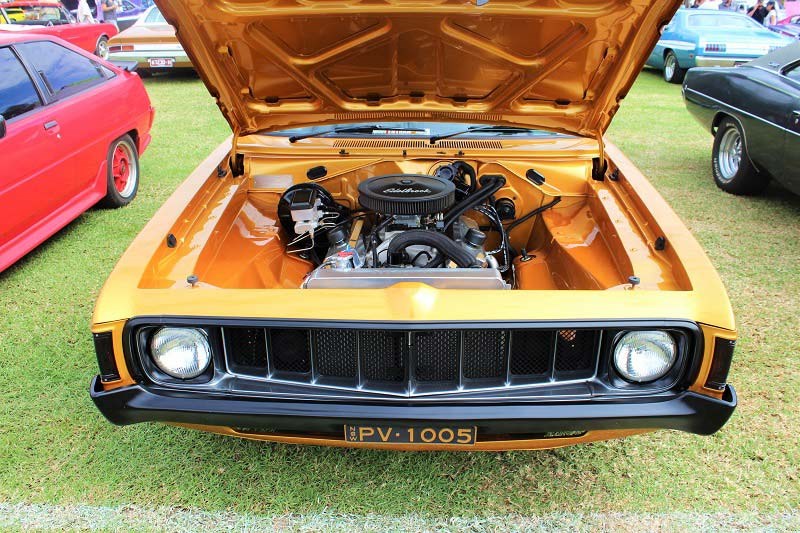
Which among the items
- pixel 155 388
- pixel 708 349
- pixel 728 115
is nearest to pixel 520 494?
pixel 708 349

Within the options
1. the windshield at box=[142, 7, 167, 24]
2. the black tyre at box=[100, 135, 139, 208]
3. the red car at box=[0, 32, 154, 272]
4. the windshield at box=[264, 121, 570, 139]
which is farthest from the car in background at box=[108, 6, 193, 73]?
the windshield at box=[264, 121, 570, 139]

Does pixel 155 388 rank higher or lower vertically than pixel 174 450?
higher

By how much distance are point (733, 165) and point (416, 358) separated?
5141mm

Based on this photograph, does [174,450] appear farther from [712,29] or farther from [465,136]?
[712,29]

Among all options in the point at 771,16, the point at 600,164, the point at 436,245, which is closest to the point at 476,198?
the point at 436,245

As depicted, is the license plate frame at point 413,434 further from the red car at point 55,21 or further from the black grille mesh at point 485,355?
the red car at point 55,21

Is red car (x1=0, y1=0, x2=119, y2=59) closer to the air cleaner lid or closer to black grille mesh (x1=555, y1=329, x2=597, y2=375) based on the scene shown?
the air cleaner lid

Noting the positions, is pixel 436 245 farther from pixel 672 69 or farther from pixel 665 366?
pixel 672 69

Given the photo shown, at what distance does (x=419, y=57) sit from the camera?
2.52m

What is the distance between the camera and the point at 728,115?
5379 mm

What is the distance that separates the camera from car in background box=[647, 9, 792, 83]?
9836 mm

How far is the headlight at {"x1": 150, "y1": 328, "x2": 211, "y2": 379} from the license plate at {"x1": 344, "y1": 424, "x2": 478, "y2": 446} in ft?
1.82

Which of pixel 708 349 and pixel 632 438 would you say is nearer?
pixel 708 349

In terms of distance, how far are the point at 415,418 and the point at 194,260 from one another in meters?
1.07
